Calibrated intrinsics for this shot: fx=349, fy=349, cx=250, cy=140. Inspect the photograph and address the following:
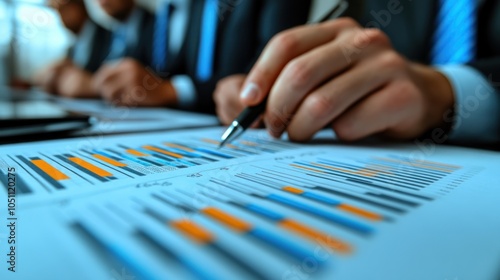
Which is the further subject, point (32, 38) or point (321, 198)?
point (32, 38)

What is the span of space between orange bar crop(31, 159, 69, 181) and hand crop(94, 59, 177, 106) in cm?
55

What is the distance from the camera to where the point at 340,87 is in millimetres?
327

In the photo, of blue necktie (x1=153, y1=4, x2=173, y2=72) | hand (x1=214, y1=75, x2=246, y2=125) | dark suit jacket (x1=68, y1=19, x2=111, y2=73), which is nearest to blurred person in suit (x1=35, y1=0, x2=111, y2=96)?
dark suit jacket (x1=68, y1=19, x2=111, y2=73)

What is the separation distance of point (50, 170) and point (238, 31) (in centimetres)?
75

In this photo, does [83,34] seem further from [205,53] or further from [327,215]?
[327,215]

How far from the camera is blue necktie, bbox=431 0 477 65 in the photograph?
1.70 feet

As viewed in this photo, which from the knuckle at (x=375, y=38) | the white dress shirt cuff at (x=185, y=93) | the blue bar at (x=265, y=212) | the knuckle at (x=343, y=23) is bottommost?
the white dress shirt cuff at (x=185, y=93)

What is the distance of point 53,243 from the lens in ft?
0.38

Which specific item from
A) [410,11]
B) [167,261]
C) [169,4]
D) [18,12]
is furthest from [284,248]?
[18,12]

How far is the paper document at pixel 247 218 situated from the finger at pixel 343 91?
0.27ft

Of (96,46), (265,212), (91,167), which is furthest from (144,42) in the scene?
(265,212)

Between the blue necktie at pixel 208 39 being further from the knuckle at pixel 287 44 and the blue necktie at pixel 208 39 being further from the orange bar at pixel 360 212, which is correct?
the orange bar at pixel 360 212

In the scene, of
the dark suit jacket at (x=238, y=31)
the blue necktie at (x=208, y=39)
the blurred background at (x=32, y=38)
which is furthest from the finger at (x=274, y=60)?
the blurred background at (x=32, y=38)

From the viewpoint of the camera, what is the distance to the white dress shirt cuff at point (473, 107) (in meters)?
0.39
